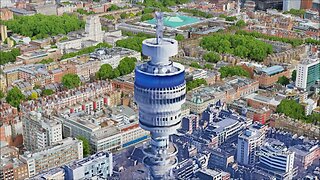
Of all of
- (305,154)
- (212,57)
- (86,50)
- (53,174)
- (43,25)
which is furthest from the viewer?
(43,25)

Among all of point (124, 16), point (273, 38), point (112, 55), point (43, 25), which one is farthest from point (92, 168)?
point (124, 16)

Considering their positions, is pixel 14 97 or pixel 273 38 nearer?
pixel 14 97

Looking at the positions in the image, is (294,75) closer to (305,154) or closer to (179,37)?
(179,37)

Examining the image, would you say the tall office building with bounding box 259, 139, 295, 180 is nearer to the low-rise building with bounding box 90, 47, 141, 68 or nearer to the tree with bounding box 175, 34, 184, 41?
the low-rise building with bounding box 90, 47, 141, 68

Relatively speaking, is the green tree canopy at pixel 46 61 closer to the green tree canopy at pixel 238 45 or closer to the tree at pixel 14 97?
the tree at pixel 14 97

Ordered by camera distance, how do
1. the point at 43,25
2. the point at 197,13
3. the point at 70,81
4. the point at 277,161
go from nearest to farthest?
the point at 277,161 < the point at 70,81 < the point at 43,25 < the point at 197,13

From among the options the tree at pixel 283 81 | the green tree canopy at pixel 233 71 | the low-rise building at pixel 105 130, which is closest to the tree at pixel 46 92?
the low-rise building at pixel 105 130
